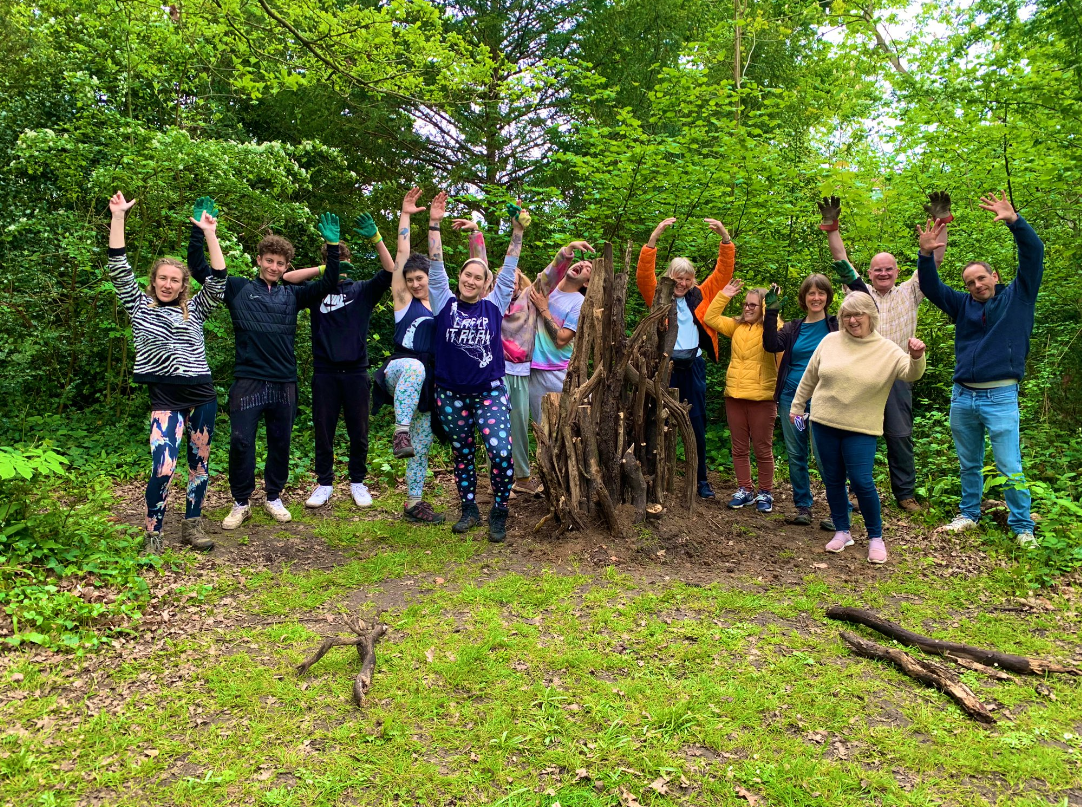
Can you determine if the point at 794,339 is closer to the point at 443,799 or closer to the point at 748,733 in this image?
the point at 748,733

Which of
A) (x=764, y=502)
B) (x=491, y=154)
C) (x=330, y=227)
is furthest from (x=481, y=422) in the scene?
(x=491, y=154)

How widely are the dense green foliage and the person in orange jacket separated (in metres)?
1.31

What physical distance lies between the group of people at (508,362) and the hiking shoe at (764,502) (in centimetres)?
2

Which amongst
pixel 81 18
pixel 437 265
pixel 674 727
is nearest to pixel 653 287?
pixel 437 265

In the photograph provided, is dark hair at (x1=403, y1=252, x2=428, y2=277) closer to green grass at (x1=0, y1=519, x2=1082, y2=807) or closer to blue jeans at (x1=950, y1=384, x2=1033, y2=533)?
green grass at (x1=0, y1=519, x2=1082, y2=807)

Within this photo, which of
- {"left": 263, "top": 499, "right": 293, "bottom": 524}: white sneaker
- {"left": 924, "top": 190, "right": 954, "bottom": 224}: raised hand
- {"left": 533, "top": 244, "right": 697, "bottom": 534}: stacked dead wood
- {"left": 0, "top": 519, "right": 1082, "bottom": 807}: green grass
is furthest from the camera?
{"left": 263, "top": 499, "right": 293, "bottom": 524}: white sneaker

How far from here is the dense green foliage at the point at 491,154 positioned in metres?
6.33

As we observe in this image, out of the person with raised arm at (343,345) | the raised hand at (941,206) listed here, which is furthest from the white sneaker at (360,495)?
the raised hand at (941,206)

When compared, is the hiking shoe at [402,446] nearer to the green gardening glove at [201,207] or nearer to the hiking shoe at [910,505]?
the green gardening glove at [201,207]

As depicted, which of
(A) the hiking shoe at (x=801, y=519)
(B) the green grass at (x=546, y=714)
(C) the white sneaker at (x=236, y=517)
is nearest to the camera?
(B) the green grass at (x=546, y=714)

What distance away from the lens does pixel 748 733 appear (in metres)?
2.64

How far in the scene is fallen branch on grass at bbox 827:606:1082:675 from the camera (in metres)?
3.14

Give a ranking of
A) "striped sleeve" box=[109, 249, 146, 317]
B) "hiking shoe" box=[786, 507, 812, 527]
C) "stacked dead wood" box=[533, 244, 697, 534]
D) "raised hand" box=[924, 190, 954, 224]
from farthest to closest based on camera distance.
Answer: "hiking shoe" box=[786, 507, 812, 527] < "stacked dead wood" box=[533, 244, 697, 534] < "raised hand" box=[924, 190, 954, 224] < "striped sleeve" box=[109, 249, 146, 317]

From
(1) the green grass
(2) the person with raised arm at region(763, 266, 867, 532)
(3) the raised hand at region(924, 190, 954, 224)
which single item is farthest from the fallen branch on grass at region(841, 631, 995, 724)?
(3) the raised hand at region(924, 190, 954, 224)
